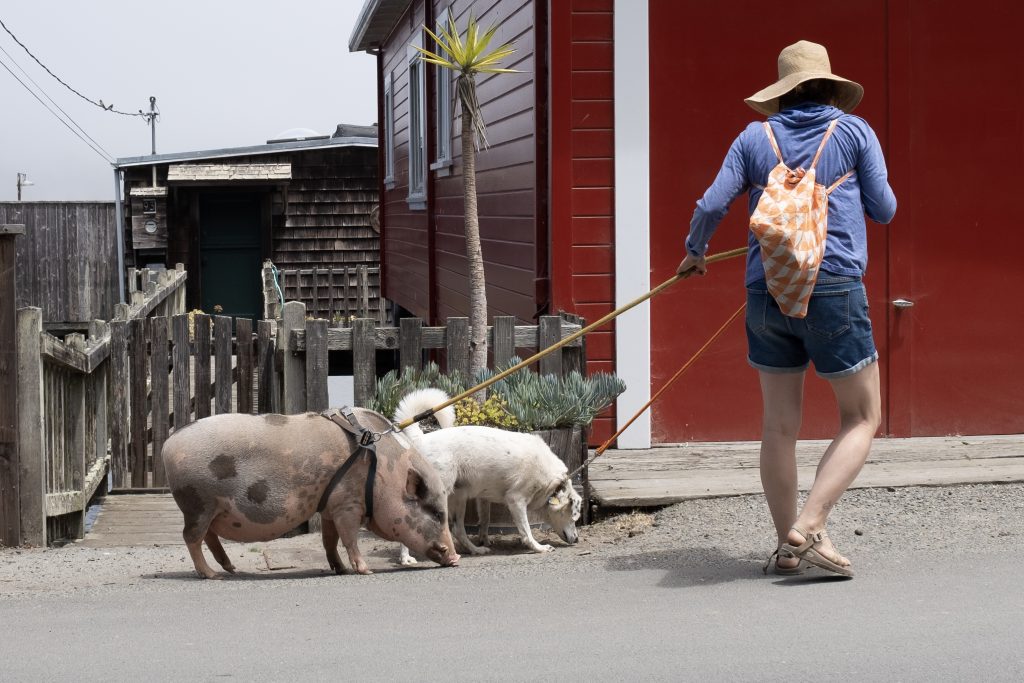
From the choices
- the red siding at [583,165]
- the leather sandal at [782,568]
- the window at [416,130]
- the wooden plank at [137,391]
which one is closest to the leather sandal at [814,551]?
the leather sandal at [782,568]

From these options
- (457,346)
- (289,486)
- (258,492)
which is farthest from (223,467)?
(457,346)

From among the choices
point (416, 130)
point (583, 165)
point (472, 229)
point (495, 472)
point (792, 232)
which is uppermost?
point (416, 130)

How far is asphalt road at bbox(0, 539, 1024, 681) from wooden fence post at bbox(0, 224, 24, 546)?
3.96ft

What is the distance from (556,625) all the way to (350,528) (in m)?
1.37

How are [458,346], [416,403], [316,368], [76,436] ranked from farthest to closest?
[76,436]
[458,346]
[316,368]
[416,403]

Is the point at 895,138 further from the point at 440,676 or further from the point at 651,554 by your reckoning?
the point at 440,676

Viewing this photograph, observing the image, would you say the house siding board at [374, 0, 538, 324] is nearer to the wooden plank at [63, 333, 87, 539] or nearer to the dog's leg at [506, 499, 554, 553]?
the dog's leg at [506, 499, 554, 553]

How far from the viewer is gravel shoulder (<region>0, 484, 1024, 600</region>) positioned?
5.52m

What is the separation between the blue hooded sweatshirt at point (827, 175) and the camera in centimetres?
480

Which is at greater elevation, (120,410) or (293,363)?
(293,363)

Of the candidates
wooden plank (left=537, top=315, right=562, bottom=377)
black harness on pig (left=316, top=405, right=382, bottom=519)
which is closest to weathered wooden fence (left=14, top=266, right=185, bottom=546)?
black harness on pig (left=316, top=405, right=382, bottom=519)

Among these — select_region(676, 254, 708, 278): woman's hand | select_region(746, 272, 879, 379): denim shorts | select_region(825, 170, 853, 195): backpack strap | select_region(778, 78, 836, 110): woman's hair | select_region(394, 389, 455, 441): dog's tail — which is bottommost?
select_region(394, 389, 455, 441): dog's tail

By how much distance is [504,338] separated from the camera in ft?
23.2

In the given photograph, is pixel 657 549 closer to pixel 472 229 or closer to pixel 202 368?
pixel 472 229
